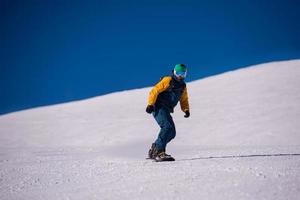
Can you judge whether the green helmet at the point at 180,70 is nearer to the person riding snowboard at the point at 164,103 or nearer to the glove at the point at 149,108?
the person riding snowboard at the point at 164,103

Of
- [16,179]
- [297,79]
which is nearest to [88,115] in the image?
[297,79]

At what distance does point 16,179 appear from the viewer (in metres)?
5.66

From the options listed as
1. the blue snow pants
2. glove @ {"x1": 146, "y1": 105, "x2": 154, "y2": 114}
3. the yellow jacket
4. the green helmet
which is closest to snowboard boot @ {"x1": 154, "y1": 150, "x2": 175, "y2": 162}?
the blue snow pants

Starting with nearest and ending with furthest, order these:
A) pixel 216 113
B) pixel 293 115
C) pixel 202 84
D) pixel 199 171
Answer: pixel 199 171
pixel 293 115
pixel 216 113
pixel 202 84

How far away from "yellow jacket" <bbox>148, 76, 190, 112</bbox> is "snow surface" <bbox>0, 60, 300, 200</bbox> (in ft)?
3.58

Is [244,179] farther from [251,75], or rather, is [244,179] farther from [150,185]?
[251,75]

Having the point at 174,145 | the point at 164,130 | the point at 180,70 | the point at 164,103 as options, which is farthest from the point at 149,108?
the point at 174,145

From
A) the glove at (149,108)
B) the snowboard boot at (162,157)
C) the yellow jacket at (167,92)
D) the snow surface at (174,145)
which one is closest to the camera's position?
the snow surface at (174,145)

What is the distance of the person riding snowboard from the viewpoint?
287 inches

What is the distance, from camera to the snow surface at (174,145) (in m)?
4.45

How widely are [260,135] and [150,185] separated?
10.2 m

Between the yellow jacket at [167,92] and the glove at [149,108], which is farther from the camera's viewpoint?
the yellow jacket at [167,92]

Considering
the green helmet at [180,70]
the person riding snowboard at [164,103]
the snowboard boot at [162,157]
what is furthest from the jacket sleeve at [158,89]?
the snowboard boot at [162,157]

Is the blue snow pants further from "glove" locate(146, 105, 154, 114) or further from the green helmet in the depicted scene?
the green helmet
